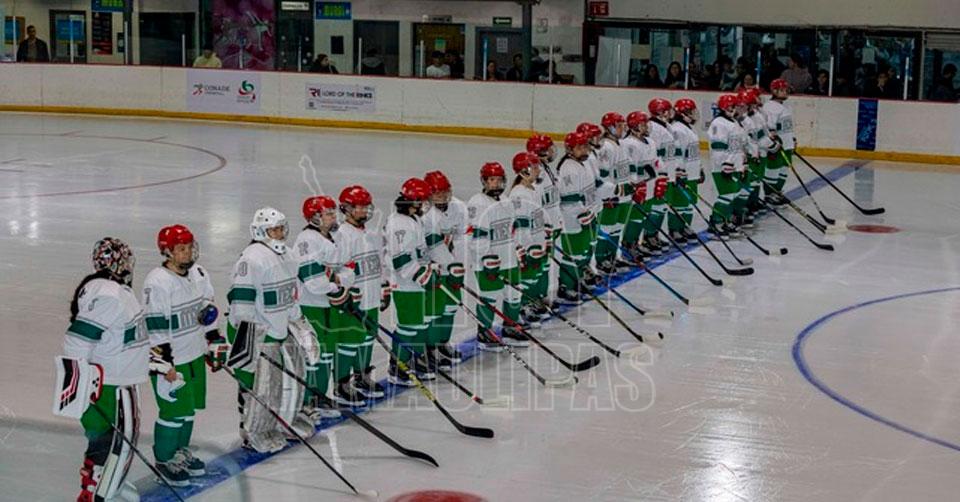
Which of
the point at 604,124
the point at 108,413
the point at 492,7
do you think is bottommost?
the point at 108,413

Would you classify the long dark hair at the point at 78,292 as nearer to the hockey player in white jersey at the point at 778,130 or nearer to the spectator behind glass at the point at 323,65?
the hockey player in white jersey at the point at 778,130

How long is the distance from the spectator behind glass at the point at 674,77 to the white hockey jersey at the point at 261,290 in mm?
18405

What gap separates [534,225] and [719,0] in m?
16.9

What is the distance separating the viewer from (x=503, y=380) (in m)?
10.2

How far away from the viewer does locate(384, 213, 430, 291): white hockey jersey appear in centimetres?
968

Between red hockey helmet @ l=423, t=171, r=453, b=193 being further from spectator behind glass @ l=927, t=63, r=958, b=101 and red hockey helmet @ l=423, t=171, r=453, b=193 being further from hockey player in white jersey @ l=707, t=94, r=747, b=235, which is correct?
spectator behind glass @ l=927, t=63, r=958, b=101

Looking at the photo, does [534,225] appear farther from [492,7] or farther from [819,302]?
[492,7]

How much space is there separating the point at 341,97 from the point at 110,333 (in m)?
20.9

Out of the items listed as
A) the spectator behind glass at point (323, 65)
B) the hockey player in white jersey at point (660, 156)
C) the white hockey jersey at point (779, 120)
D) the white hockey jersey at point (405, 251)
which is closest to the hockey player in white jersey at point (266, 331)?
the white hockey jersey at point (405, 251)

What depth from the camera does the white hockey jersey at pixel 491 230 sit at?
35.4 ft

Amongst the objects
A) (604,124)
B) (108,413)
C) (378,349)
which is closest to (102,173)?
(604,124)

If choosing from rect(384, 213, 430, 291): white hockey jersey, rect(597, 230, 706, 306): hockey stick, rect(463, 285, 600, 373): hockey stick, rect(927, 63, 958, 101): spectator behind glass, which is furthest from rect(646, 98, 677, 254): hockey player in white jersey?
rect(927, 63, 958, 101): spectator behind glass

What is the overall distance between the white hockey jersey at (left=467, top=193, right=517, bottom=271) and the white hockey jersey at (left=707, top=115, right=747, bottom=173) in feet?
18.3

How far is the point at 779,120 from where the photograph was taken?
17.8 m
